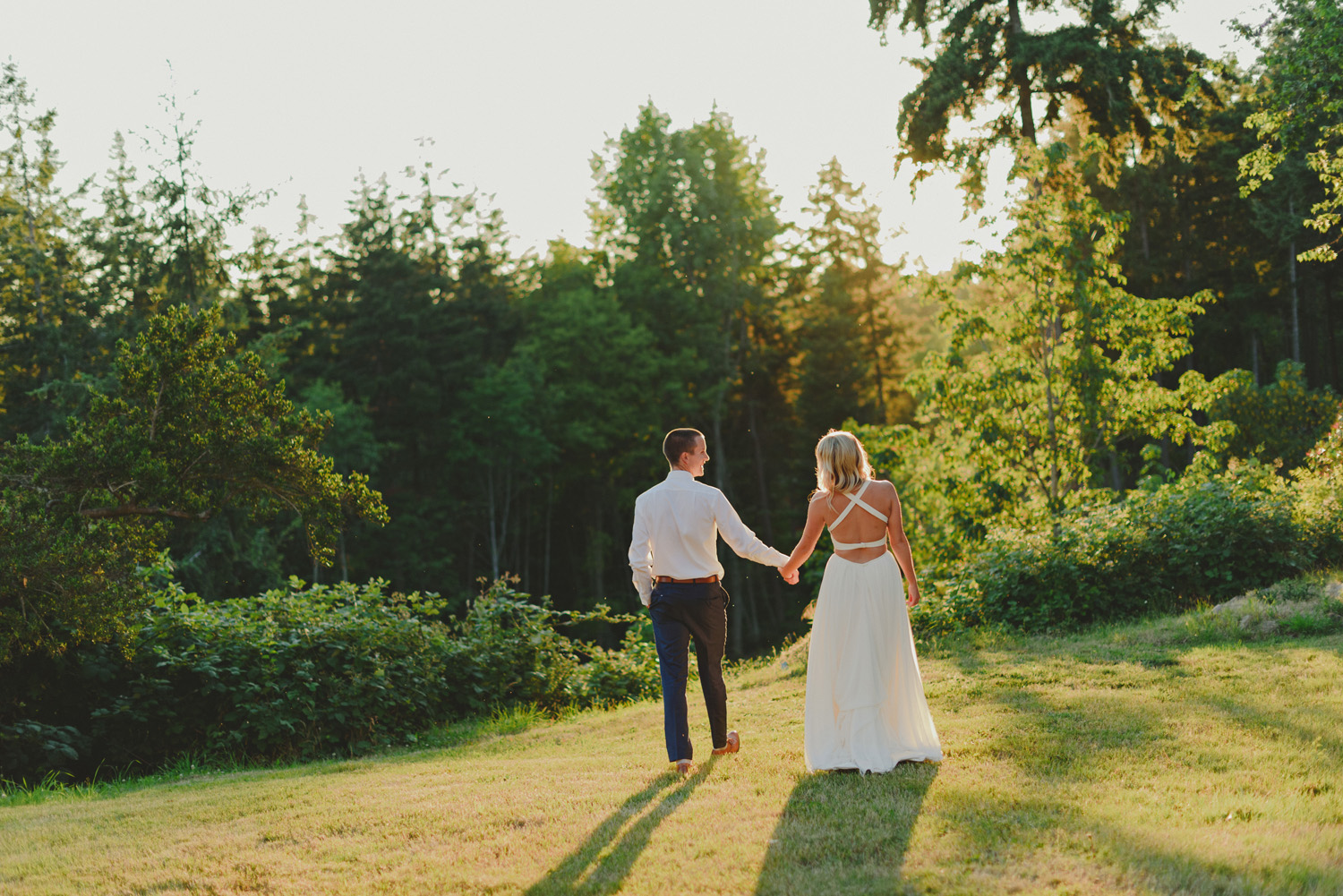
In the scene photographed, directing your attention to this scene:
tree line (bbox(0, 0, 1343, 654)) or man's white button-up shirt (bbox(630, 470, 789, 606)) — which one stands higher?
tree line (bbox(0, 0, 1343, 654))

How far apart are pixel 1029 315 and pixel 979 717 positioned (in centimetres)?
1083

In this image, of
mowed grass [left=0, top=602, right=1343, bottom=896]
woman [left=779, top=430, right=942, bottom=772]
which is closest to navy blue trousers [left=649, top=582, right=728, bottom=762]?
mowed grass [left=0, top=602, right=1343, bottom=896]

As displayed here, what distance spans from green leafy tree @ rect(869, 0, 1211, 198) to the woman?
16356 millimetres

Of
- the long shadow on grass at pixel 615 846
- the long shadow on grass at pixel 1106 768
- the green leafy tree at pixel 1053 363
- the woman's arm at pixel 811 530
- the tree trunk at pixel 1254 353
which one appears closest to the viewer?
the long shadow on grass at pixel 1106 768

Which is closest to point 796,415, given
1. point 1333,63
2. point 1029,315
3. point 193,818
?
point 1029,315

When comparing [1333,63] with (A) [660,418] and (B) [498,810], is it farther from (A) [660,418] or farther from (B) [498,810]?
(A) [660,418]

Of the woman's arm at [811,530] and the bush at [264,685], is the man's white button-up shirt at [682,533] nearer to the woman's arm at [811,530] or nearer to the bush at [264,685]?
the woman's arm at [811,530]

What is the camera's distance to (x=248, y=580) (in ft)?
85.3

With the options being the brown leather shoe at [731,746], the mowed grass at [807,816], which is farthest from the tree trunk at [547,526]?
the brown leather shoe at [731,746]

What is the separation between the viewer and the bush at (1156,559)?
11.4m

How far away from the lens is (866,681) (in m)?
5.58

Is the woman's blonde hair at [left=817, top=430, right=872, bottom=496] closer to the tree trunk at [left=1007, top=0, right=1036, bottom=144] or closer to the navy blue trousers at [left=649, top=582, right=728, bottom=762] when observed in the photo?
the navy blue trousers at [left=649, top=582, right=728, bottom=762]

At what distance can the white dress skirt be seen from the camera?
18.2 ft

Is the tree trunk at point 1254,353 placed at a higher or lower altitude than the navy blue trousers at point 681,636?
higher
